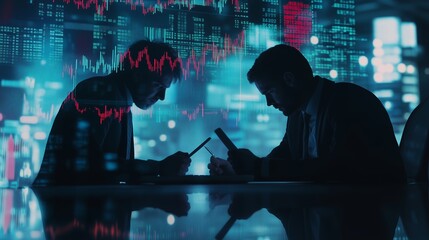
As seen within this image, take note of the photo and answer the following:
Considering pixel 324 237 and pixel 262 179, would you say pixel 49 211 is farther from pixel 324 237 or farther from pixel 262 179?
pixel 262 179

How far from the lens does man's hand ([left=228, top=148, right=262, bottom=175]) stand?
152 centimetres

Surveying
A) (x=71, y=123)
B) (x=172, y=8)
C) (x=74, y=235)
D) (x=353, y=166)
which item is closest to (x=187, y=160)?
(x=71, y=123)

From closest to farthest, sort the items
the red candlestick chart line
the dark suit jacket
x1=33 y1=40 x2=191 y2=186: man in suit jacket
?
the dark suit jacket < x1=33 y1=40 x2=191 y2=186: man in suit jacket < the red candlestick chart line

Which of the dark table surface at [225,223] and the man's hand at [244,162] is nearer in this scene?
the dark table surface at [225,223]

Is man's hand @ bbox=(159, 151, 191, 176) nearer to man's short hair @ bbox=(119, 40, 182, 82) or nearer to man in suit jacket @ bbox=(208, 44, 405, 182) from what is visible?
man in suit jacket @ bbox=(208, 44, 405, 182)

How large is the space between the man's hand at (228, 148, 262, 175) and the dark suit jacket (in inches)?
2.6

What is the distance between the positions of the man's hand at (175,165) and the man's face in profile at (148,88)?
0.41 metres

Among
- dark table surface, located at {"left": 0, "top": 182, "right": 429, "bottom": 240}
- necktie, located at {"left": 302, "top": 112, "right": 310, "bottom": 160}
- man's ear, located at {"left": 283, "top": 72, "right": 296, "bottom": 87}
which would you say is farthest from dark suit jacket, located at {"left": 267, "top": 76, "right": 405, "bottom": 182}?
dark table surface, located at {"left": 0, "top": 182, "right": 429, "bottom": 240}

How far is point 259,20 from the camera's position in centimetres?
209

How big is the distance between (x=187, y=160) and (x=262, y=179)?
33 centimetres

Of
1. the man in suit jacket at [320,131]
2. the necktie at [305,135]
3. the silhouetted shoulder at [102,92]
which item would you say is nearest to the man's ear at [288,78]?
the man in suit jacket at [320,131]

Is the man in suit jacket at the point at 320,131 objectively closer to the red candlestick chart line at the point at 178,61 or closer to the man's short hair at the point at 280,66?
the man's short hair at the point at 280,66

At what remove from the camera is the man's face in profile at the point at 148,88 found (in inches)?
75.6

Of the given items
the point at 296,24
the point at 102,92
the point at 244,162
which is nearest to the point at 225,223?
Answer: the point at 244,162
